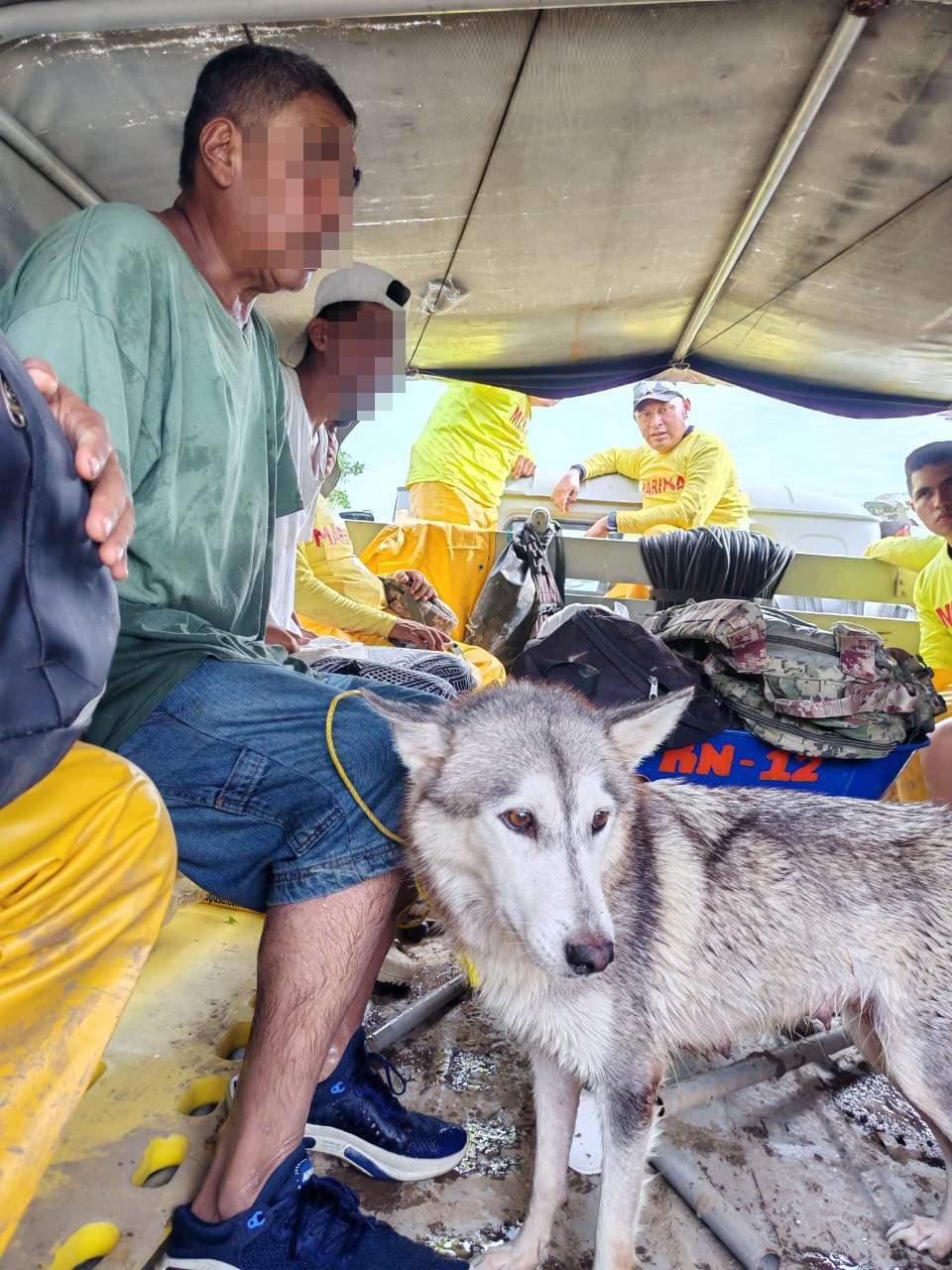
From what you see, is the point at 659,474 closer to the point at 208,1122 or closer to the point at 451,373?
the point at 451,373

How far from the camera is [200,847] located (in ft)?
5.67

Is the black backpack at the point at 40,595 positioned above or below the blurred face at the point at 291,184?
below

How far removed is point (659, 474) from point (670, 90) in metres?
3.84

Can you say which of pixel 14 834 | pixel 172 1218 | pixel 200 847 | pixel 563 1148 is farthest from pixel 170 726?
pixel 563 1148

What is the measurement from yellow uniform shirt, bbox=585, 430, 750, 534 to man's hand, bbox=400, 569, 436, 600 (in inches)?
93.2

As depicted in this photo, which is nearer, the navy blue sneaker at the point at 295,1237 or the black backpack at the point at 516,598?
the navy blue sneaker at the point at 295,1237

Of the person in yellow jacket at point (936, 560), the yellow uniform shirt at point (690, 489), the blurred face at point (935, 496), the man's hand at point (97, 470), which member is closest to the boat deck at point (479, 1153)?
the man's hand at point (97, 470)

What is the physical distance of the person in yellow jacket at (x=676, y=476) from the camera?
20.6 ft

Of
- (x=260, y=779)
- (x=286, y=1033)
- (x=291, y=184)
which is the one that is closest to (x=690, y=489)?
(x=291, y=184)

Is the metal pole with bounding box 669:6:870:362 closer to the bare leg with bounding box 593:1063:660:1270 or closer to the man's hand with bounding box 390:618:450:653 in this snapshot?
the man's hand with bounding box 390:618:450:653

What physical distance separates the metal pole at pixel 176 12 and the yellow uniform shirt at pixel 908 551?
448cm

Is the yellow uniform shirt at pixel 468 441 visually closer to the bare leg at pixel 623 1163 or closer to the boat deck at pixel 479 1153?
the boat deck at pixel 479 1153

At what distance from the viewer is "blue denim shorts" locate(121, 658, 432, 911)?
5.47ft

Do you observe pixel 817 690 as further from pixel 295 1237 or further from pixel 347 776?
pixel 295 1237
